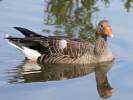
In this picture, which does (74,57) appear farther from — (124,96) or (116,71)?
(124,96)

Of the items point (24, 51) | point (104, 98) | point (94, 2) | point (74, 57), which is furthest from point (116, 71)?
point (94, 2)

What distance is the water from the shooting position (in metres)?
9.32

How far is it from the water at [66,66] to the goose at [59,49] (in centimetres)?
28

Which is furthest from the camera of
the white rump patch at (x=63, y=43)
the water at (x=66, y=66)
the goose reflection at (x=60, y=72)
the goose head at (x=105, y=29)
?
the goose head at (x=105, y=29)

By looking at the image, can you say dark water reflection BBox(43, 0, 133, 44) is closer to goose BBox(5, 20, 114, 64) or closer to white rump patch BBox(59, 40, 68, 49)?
goose BBox(5, 20, 114, 64)

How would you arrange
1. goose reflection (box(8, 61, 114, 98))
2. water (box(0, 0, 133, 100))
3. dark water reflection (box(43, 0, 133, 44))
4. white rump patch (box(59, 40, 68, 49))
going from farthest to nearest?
dark water reflection (box(43, 0, 133, 44))
white rump patch (box(59, 40, 68, 49))
goose reflection (box(8, 61, 114, 98))
water (box(0, 0, 133, 100))

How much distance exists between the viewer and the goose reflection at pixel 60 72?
10031 mm

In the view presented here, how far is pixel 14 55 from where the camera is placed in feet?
40.9

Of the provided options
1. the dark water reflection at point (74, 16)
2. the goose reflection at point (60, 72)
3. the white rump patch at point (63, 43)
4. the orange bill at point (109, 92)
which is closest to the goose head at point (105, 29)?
the goose reflection at point (60, 72)

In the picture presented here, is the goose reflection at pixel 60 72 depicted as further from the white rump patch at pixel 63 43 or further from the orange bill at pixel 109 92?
the white rump patch at pixel 63 43

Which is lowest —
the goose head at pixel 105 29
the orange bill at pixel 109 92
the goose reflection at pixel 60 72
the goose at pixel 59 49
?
the orange bill at pixel 109 92

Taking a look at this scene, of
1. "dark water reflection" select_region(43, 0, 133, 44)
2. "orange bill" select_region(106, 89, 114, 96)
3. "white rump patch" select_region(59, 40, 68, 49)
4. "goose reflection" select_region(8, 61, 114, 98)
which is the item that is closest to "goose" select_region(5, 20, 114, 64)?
"white rump patch" select_region(59, 40, 68, 49)

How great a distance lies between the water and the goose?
11.1 inches

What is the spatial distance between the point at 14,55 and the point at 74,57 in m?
2.08
